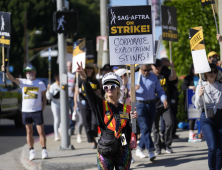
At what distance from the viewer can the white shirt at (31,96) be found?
299 inches

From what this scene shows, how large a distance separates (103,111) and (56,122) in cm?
617

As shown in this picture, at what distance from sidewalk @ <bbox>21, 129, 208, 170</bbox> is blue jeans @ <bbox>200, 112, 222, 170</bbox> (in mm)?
1173

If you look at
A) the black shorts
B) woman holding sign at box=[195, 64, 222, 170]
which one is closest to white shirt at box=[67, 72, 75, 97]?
the black shorts

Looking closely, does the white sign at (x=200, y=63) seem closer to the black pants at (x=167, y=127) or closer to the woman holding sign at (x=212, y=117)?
the woman holding sign at (x=212, y=117)

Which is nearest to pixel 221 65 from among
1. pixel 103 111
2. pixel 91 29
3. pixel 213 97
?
pixel 213 97

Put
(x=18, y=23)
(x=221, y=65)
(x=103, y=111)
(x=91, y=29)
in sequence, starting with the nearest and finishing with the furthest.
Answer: (x=103, y=111) < (x=221, y=65) < (x=18, y=23) < (x=91, y=29)

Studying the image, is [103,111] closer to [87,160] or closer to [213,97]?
[213,97]

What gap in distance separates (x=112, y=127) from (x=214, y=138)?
1966mm

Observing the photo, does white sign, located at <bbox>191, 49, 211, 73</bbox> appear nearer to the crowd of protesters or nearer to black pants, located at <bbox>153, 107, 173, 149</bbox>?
the crowd of protesters

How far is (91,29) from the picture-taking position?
167 feet

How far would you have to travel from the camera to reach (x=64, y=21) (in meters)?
8.41

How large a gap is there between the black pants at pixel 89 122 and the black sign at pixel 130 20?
363cm

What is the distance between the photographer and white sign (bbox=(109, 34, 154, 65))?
552cm

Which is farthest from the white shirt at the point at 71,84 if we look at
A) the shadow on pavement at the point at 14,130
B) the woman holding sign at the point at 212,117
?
the woman holding sign at the point at 212,117
